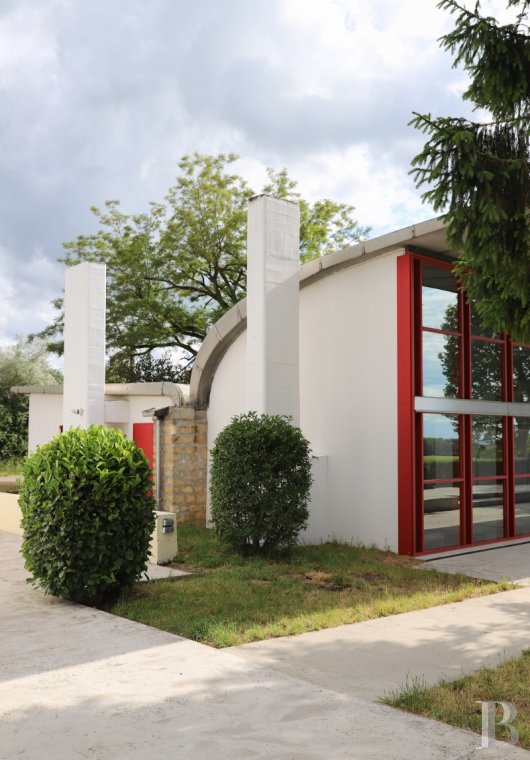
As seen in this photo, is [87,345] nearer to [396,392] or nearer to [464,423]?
[396,392]

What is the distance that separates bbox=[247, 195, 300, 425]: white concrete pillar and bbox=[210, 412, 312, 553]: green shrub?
3.15ft

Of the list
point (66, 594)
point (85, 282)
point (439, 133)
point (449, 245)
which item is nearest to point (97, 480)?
point (66, 594)

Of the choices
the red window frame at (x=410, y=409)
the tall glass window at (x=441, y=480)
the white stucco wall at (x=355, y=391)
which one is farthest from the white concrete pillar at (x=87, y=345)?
the tall glass window at (x=441, y=480)

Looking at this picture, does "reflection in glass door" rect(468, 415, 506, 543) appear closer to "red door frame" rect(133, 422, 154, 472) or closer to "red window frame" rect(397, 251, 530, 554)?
"red window frame" rect(397, 251, 530, 554)

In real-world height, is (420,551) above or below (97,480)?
below

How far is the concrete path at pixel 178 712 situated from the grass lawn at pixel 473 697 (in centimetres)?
15

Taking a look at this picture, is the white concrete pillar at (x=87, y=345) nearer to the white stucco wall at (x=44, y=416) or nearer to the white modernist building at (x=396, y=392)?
the white modernist building at (x=396, y=392)

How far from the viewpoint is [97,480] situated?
7121mm

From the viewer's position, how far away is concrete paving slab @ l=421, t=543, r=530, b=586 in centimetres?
917

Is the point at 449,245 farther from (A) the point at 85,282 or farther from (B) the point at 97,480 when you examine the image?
(A) the point at 85,282

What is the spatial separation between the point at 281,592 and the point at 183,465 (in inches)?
237

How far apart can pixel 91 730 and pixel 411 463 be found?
7.13m

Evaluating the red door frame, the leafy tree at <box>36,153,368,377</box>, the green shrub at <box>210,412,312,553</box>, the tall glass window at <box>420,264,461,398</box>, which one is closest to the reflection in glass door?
the tall glass window at <box>420,264,461,398</box>

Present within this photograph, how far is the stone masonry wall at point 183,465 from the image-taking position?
13391 millimetres
